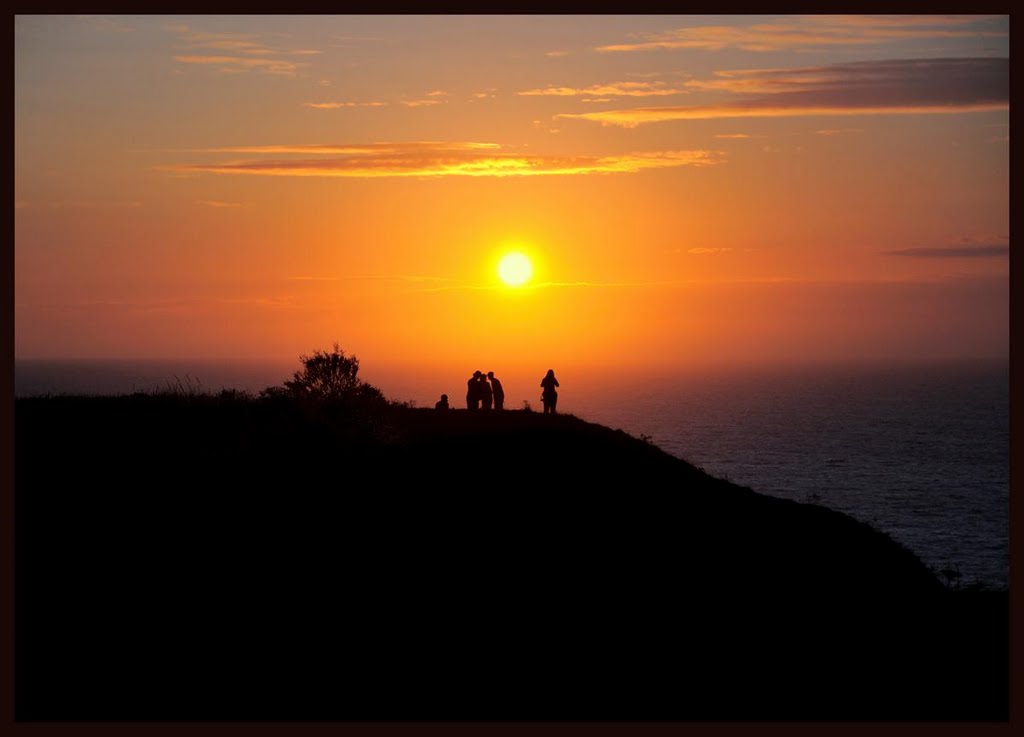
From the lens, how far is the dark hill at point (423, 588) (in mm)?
21203

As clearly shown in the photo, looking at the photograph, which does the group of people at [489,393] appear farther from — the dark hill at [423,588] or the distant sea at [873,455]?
the distant sea at [873,455]

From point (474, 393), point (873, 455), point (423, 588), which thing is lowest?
point (423, 588)

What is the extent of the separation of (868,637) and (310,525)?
12.6 metres

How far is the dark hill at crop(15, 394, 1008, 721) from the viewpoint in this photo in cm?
2120

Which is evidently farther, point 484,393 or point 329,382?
point 484,393

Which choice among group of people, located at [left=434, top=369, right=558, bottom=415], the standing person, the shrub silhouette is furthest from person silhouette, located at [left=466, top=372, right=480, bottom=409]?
the shrub silhouette

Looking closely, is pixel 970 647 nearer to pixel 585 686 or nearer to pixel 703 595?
pixel 703 595

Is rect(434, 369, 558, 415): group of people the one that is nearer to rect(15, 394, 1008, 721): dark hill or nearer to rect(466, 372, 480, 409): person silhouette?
rect(466, 372, 480, 409): person silhouette

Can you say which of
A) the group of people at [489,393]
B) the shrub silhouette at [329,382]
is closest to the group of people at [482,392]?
the group of people at [489,393]

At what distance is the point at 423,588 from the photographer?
79.5 ft

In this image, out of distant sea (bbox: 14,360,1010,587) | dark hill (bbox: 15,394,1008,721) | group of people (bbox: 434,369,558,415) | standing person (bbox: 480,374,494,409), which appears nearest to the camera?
dark hill (bbox: 15,394,1008,721)

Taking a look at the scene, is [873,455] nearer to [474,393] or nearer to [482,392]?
[482,392]

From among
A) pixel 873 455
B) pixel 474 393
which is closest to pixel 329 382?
pixel 474 393

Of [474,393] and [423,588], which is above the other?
[474,393]
